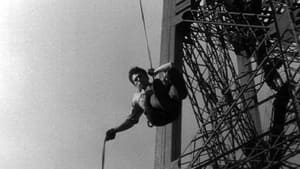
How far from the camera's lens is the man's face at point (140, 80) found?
16.9 ft

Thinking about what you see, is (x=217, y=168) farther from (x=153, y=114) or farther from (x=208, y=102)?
(x=153, y=114)

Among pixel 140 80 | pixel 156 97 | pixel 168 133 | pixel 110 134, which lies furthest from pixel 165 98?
pixel 168 133

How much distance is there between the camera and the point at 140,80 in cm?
516

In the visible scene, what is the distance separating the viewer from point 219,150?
738 centimetres

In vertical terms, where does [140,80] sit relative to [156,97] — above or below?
above

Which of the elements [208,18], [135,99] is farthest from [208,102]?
[135,99]

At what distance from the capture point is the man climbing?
14.5 ft

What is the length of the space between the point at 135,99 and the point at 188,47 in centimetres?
330

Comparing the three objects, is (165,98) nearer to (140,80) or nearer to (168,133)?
(140,80)

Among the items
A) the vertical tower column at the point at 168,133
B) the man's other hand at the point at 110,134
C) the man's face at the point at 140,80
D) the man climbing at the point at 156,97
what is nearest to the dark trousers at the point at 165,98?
the man climbing at the point at 156,97

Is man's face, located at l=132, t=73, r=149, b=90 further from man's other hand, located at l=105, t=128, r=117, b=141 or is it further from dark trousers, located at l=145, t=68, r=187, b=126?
man's other hand, located at l=105, t=128, r=117, b=141

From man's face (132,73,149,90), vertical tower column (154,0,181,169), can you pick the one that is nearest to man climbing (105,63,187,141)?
man's face (132,73,149,90)

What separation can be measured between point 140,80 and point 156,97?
0.55 m

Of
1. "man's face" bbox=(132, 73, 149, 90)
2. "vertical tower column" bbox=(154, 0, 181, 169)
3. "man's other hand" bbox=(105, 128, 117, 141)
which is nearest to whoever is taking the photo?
"man's face" bbox=(132, 73, 149, 90)
